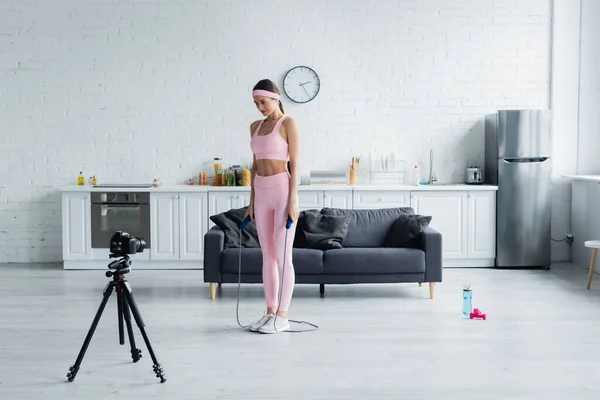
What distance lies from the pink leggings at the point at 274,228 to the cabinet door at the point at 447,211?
306cm

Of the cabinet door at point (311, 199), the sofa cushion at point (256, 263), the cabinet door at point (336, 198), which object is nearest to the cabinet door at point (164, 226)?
the cabinet door at point (311, 199)

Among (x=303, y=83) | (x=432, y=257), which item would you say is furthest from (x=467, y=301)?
(x=303, y=83)

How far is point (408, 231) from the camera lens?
6.35 meters

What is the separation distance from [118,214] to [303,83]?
241cm

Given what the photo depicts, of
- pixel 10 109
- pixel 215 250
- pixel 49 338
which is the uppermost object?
pixel 10 109

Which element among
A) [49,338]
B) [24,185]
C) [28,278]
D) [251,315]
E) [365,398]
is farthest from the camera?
[24,185]

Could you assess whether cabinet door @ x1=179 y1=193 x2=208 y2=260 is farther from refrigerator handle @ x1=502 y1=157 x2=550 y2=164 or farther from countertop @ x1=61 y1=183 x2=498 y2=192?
refrigerator handle @ x1=502 y1=157 x2=550 y2=164

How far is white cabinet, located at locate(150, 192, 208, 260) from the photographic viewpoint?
304 inches

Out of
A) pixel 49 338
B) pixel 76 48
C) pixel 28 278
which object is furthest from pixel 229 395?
pixel 76 48

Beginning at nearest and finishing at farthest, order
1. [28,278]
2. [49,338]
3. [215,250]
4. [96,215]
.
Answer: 1. [49,338]
2. [215,250]
3. [28,278]
4. [96,215]

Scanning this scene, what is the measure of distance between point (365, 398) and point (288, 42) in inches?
209

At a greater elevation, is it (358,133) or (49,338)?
(358,133)

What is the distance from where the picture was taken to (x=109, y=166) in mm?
8227

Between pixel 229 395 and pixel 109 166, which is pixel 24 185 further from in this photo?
pixel 229 395
